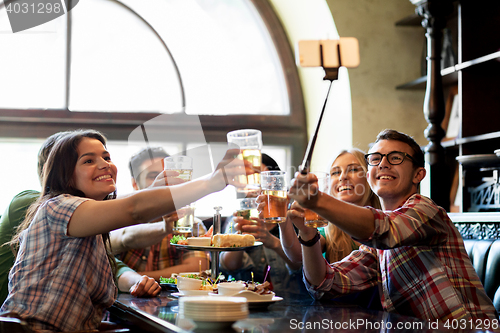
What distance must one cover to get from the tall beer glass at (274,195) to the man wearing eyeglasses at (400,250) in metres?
0.07

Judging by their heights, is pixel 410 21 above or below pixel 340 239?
above

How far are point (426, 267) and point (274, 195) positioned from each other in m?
0.56

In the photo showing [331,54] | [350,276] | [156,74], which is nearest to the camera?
[331,54]

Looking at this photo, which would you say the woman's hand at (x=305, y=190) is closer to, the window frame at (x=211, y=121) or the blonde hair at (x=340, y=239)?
the blonde hair at (x=340, y=239)

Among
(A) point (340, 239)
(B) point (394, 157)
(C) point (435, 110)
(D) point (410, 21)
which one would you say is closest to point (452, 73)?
(C) point (435, 110)

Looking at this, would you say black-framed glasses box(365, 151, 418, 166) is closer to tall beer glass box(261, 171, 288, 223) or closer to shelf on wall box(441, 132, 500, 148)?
tall beer glass box(261, 171, 288, 223)

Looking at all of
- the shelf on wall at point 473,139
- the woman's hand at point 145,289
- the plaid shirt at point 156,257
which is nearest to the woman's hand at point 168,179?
the woman's hand at point 145,289

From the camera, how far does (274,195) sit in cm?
178

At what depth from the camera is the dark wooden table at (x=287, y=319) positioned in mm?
1370

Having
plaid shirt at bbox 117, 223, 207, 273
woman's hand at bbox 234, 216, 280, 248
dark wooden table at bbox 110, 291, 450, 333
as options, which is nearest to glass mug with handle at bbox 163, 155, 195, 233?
woman's hand at bbox 234, 216, 280, 248

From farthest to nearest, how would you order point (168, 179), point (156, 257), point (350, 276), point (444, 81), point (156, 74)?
point (156, 74)
point (444, 81)
point (156, 257)
point (350, 276)
point (168, 179)

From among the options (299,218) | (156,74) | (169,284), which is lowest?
(169,284)

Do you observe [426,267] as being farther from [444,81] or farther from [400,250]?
[444,81]

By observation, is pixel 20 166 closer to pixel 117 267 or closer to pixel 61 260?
pixel 117 267
